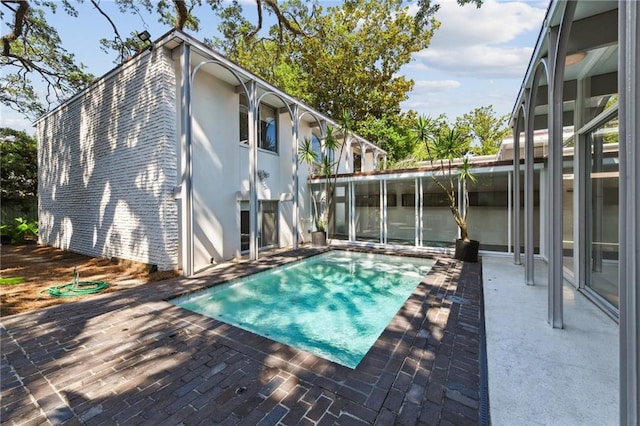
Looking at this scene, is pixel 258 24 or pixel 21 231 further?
pixel 21 231

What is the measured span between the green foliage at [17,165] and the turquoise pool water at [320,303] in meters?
16.4

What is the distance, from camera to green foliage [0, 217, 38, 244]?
12.7m

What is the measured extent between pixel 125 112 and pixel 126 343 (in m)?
7.02

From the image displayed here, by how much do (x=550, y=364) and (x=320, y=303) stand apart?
3.66 meters

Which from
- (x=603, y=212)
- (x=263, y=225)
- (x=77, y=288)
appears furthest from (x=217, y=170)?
(x=603, y=212)

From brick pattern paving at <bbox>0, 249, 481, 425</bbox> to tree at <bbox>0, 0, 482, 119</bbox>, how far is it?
29.1 ft

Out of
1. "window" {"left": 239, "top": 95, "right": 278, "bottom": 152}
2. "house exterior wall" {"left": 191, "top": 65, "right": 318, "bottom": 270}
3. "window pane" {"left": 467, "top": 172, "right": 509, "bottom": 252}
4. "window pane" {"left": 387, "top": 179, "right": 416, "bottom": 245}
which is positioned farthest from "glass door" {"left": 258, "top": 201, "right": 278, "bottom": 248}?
"window pane" {"left": 467, "top": 172, "right": 509, "bottom": 252}

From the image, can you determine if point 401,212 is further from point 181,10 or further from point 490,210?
point 181,10

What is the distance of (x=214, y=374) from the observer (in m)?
2.80

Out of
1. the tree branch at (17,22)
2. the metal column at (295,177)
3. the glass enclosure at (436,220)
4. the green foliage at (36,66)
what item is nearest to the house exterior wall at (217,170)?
the metal column at (295,177)

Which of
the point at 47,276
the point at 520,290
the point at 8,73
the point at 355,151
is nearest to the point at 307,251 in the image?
the point at 520,290

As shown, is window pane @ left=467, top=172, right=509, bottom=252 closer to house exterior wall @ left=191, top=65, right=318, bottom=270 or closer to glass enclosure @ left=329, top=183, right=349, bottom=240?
glass enclosure @ left=329, top=183, right=349, bottom=240

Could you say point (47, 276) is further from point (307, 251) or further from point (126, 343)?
point (307, 251)

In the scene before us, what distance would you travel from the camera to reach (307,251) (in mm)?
10109
